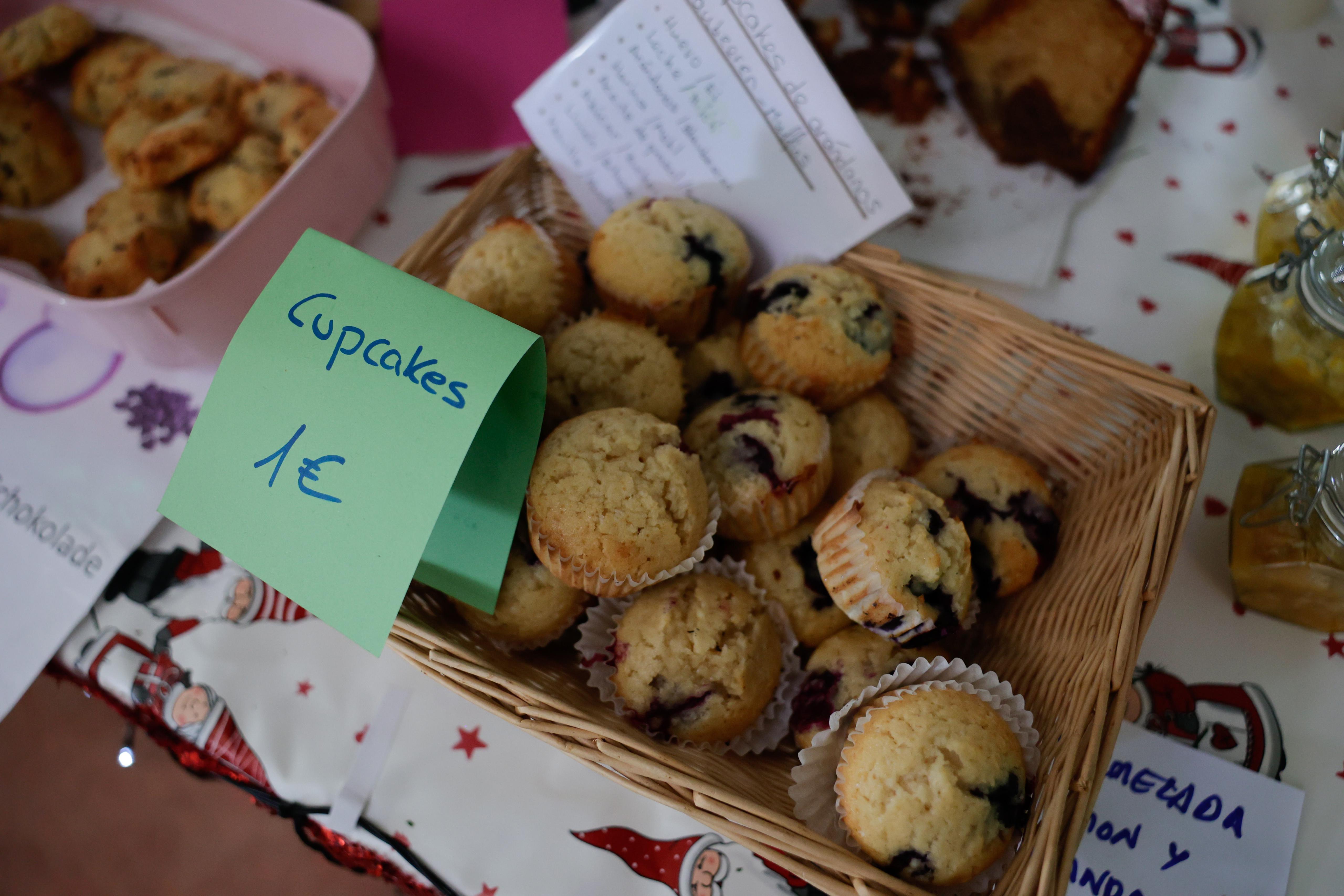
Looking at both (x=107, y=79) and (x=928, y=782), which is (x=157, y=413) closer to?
(x=107, y=79)

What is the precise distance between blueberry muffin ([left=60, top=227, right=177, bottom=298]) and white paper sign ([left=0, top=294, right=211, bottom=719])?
11 cm

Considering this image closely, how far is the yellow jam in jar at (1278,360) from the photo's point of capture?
110cm

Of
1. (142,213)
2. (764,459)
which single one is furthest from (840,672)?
(142,213)

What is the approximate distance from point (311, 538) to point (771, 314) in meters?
0.67

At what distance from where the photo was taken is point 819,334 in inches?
42.3

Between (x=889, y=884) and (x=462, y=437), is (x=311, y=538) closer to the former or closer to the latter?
(x=462, y=437)

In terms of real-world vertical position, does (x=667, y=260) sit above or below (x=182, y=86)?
below

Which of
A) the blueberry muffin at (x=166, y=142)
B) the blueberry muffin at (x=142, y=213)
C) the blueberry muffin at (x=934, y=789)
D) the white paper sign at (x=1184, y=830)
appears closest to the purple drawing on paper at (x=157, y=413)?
the blueberry muffin at (x=142, y=213)

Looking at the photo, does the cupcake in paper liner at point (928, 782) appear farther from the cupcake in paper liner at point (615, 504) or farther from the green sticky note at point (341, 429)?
the green sticky note at point (341, 429)

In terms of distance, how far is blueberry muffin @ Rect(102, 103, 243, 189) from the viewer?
136 centimetres

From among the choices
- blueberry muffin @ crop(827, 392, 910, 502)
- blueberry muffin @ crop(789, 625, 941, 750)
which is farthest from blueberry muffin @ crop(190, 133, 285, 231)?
blueberry muffin @ crop(789, 625, 941, 750)

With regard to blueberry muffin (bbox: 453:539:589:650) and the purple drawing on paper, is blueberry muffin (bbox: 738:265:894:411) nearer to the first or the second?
blueberry muffin (bbox: 453:539:589:650)

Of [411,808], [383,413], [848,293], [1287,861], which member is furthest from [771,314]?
[1287,861]

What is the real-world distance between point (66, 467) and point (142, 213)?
468mm
